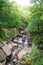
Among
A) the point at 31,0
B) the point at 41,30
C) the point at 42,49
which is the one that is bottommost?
the point at 42,49

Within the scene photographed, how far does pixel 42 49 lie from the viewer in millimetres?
10602

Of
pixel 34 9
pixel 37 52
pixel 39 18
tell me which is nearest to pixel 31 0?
pixel 34 9

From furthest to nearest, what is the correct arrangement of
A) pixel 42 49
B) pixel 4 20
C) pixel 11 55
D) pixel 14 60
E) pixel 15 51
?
pixel 15 51 → pixel 11 55 → pixel 14 60 → pixel 42 49 → pixel 4 20

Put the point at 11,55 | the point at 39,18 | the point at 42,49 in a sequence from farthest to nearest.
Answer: the point at 11,55
the point at 42,49
the point at 39,18

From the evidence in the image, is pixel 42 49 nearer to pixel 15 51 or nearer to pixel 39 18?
pixel 39 18

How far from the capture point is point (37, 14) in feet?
30.3

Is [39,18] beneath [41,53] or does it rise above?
above

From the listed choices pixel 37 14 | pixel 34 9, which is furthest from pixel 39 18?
pixel 34 9

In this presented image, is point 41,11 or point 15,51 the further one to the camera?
point 15,51

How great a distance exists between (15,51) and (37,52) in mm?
8328

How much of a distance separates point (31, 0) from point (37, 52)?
3.21 meters

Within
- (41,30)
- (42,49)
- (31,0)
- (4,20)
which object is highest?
(31,0)

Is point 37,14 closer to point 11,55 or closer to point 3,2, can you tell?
point 3,2

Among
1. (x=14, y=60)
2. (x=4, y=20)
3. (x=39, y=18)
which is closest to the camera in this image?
(x=39, y=18)
